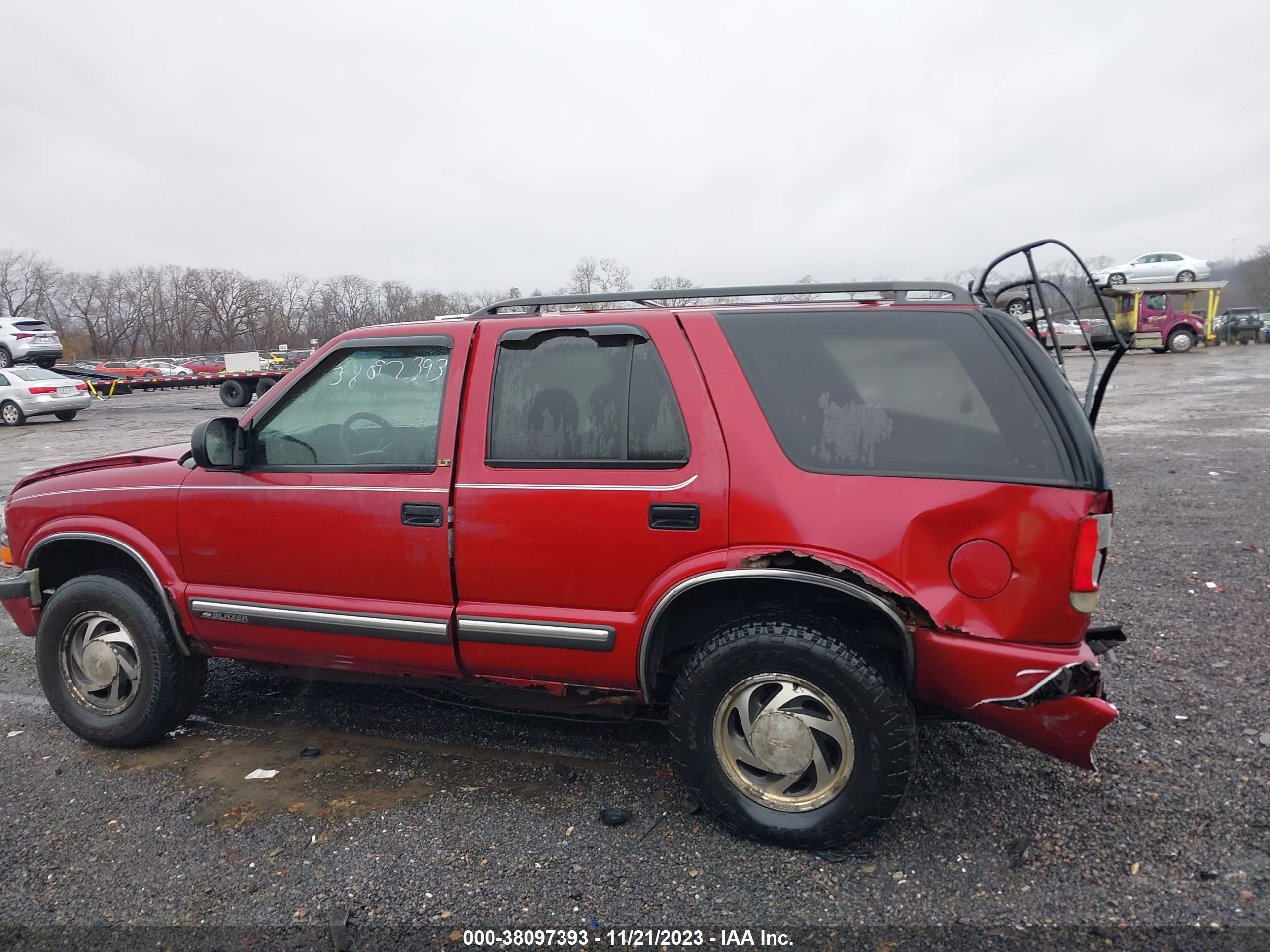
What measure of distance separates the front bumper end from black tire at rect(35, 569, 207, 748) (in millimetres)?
133

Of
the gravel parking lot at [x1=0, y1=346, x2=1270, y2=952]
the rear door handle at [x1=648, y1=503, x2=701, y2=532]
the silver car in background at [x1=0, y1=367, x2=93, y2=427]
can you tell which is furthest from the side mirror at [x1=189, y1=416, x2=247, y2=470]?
the silver car in background at [x1=0, y1=367, x2=93, y2=427]

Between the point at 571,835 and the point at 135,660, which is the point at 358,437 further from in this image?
the point at 571,835

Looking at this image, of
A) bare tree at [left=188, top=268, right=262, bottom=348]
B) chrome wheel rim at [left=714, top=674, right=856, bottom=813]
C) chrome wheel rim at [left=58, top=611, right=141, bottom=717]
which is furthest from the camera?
bare tree at [left=188, top=268, right=262, bottom=348]

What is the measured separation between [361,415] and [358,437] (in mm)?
99

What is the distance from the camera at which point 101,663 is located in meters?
3.81

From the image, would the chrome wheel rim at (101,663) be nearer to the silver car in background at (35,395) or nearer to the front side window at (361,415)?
the front side window at (361,415)

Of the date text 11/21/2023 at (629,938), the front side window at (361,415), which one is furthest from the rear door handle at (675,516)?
the date text 11/21/2023 at (629,938)

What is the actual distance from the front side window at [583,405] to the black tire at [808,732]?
71 cm

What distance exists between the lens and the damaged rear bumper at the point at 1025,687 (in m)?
2.66

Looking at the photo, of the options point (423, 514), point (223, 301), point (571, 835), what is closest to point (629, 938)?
point (571, 835)

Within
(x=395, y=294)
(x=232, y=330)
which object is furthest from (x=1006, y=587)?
(x=232, y=330)

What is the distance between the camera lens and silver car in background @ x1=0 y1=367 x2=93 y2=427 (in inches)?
797

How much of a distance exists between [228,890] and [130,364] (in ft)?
180

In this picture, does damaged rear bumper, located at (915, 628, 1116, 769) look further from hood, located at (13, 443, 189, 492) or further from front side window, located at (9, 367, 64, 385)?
front side window, located at (9, 367, 64, 385)
